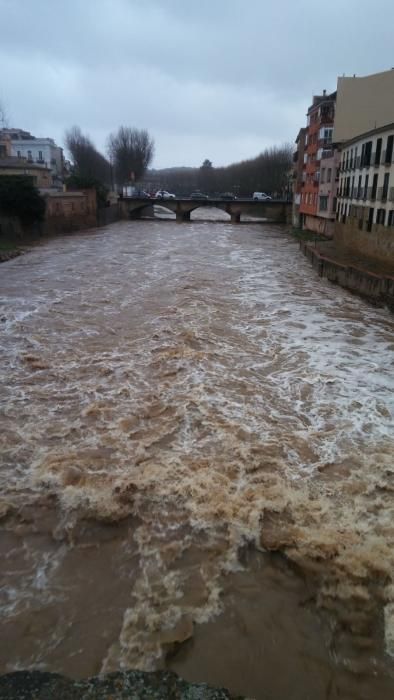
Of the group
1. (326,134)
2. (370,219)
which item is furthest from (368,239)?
(326,134)

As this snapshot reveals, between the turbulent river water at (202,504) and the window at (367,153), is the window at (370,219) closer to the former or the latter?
the window at (367,153)

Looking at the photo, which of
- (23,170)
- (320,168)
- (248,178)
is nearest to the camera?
(320,168)

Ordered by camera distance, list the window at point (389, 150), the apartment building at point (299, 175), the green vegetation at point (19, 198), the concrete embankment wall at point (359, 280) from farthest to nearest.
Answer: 1. the apartment building at point (299, 175)
2. the green vegetation at point (19, 198)
3. the window at point (389, 150)
4. the concrete embankment wall at point (359, 280)

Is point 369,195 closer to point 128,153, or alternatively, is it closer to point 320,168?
point 320,168

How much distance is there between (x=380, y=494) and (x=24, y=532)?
492cm

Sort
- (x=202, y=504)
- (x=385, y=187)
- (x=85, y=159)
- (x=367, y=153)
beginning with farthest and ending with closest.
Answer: (x=85, y=159) → (x=367, y=153) → (x=385, y=187) → (x=202, y=504)

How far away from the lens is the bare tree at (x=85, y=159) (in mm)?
70812

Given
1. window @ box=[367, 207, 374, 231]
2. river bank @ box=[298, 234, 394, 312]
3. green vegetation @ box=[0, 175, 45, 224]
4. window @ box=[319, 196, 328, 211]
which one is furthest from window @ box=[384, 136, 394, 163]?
green vegetation @ box=[0, 175, 45, 224]

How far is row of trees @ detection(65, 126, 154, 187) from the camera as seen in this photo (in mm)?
73875

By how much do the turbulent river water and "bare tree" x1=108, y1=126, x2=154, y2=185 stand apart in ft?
234

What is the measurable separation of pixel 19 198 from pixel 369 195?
20.7 m

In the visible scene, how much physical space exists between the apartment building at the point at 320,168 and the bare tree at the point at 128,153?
4315 cm

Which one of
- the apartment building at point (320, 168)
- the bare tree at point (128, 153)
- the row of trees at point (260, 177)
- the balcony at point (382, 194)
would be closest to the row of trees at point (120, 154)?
the bare tree at point (128, 153)

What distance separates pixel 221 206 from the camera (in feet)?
186
